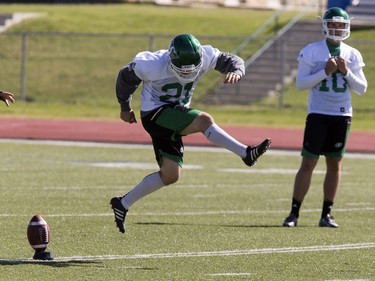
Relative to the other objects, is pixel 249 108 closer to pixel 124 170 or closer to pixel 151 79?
pixel 124 170

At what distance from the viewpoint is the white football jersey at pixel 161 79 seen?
377 inches

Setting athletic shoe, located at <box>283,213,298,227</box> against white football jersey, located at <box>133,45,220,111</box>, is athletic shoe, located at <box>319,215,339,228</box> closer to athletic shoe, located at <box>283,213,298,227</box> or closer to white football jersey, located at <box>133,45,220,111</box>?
Answer: athletic shoe, located at <box>283,213,298,227</box>

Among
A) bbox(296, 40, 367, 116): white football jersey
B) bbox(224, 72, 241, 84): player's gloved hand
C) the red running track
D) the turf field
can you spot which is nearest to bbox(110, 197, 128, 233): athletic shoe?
the turf field

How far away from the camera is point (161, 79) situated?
379 inches

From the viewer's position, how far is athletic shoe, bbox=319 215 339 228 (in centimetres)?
1127

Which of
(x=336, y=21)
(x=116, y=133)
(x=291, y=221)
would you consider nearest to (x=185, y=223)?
(x=291, y=221)

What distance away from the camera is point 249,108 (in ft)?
99.1

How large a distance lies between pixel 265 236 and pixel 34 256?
2516 millimetres

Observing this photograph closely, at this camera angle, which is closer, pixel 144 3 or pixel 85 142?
pixel 85 142

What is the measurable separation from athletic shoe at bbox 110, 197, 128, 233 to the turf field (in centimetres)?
16

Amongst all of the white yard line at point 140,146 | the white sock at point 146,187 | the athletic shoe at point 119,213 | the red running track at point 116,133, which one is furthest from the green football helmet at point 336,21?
the red running track at point 116,133

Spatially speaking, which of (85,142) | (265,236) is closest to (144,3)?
(85,142)

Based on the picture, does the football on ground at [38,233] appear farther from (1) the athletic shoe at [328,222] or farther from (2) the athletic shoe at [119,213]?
(1) the athletic shoe at [328,222]

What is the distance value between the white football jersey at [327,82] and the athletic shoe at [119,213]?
8.18 feet
